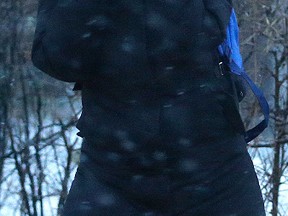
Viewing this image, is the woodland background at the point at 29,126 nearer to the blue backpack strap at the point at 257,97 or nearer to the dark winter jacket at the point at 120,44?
the dark winter jacket at the point at 120,44

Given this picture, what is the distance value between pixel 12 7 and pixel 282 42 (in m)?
3.30

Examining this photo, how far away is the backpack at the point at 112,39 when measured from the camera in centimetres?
212

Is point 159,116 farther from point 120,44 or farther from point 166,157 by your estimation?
point 120,44

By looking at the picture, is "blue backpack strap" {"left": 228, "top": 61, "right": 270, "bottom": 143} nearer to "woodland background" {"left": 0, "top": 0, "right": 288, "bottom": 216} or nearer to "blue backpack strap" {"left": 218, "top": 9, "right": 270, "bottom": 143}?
"blue backpack strap" {"left": 218, "top": 9, "right": 270, "bottom": 143}

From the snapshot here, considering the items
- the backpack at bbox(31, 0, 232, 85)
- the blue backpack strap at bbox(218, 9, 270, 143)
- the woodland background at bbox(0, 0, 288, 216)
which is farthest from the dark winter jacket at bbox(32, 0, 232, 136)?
the woodland background at bbox(0, 0, 288, 216)

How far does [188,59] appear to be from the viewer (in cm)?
219

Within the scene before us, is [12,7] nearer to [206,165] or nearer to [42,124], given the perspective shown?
[42,124]

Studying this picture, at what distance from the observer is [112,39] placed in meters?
2.14

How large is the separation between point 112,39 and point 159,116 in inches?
10.4

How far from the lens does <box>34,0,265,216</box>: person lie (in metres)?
2.15

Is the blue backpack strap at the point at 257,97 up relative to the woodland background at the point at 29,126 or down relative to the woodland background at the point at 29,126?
down

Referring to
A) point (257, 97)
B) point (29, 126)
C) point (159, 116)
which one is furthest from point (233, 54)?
point (29, 126)

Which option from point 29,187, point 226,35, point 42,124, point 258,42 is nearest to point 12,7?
point 42,124

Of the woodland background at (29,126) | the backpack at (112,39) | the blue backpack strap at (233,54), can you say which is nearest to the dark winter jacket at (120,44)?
the backpack at (112,39)
